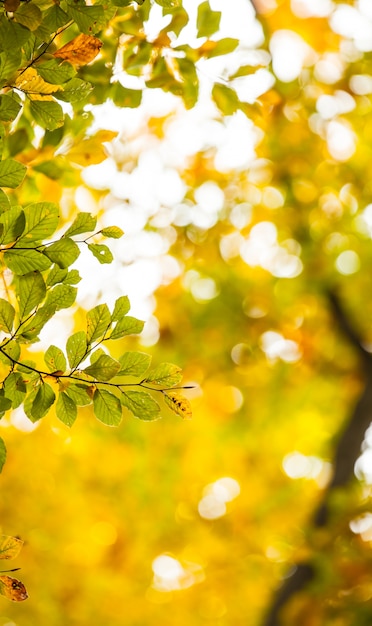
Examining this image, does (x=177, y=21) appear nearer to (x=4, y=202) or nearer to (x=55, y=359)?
(x=4, y=202)

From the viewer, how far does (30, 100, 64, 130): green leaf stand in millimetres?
938

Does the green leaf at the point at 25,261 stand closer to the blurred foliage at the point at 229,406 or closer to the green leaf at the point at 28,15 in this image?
the green leaf at the point at 28,15

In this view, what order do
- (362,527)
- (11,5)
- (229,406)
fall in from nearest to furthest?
(11,5) → (362,527) → (229,406)

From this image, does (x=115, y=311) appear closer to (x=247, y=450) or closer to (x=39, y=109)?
(x=39, y=109)

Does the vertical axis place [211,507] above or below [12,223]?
below

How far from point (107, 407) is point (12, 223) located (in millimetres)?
352

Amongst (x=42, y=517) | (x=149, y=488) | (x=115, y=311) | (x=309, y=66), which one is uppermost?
(x=115, y=311)

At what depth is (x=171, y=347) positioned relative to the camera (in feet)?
18.3

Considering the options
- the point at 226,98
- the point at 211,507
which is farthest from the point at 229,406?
the point at 226,98

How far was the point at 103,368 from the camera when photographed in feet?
3.11

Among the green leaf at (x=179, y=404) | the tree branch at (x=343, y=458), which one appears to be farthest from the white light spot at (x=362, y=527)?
the green leaf at (x=179, y=404)

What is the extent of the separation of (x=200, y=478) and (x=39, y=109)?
18.9 ft

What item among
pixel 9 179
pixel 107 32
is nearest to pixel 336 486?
pixel 107 32

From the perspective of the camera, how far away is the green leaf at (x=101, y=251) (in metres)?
0.97
